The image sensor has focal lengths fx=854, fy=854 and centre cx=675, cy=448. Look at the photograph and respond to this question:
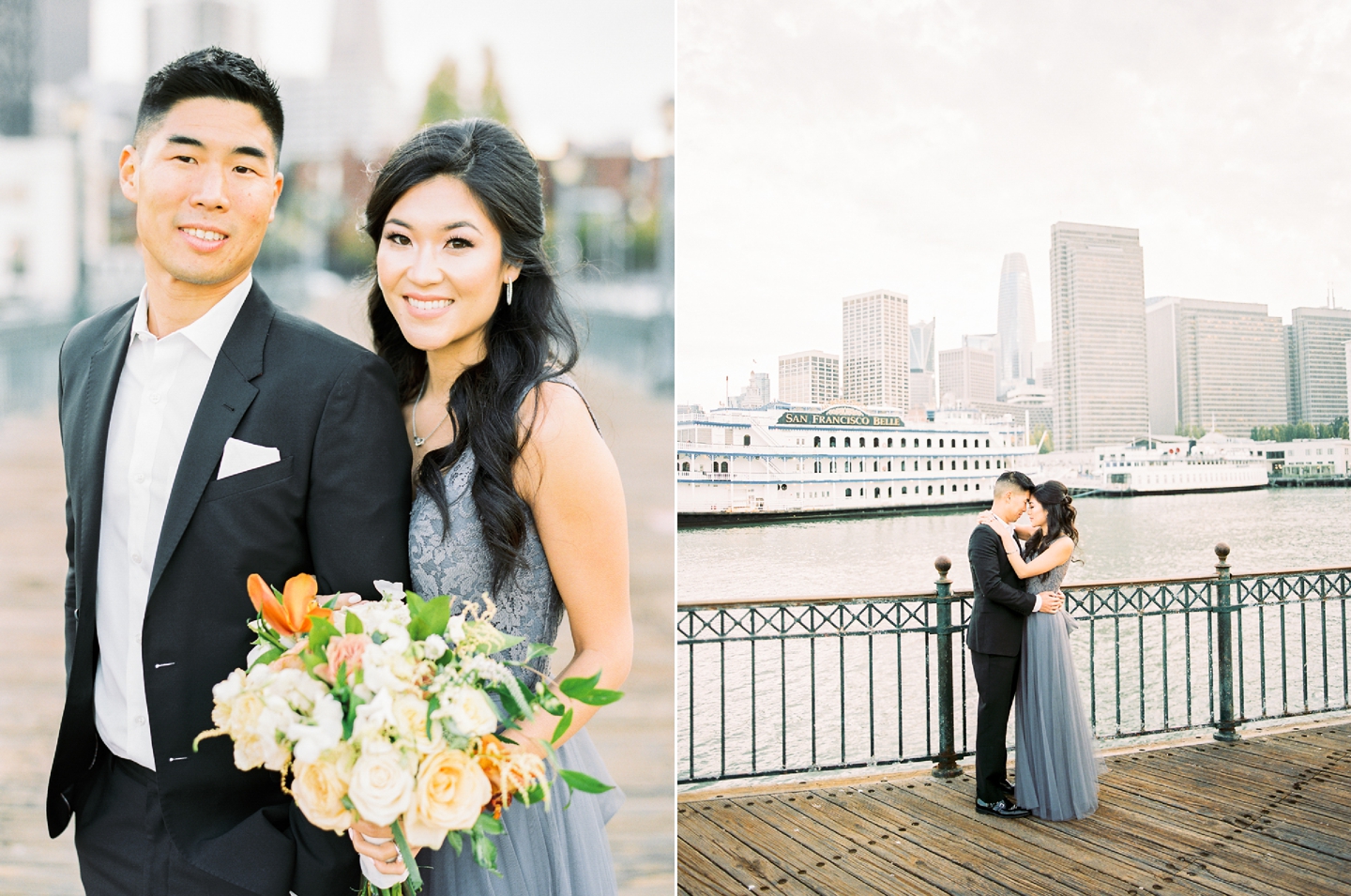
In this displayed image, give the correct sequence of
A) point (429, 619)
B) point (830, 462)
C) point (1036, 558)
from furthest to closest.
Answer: point (830, 462), point (1036, 558), point (429, 619)

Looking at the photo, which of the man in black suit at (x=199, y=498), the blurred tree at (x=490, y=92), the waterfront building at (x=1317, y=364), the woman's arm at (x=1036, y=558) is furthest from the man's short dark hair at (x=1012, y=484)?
the man in black suit at (x=199, y=498)

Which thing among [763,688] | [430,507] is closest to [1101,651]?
[763,688]

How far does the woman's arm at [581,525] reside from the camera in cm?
137

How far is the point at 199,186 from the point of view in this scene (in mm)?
1419

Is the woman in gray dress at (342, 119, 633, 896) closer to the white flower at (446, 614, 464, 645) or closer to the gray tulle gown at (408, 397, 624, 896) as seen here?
the gray tulle gown at (408, 397, 624, 896)

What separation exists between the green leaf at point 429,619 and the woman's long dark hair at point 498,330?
1.06ft

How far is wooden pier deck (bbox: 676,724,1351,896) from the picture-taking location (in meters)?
2.77

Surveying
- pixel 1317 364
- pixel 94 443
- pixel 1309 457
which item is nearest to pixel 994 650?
pixel 1309 457

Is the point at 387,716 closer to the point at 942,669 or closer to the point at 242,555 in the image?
the point at 242,555

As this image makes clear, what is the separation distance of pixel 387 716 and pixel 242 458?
1.88 ft

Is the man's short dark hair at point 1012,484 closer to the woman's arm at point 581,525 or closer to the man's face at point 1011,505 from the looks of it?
the man's face at point 1011,505

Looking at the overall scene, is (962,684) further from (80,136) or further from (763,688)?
(80,136)

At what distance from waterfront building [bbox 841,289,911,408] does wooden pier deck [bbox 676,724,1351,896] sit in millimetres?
1675

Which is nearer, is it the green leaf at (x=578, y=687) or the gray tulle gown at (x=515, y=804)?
the green leaf at (x=578, y=687)
